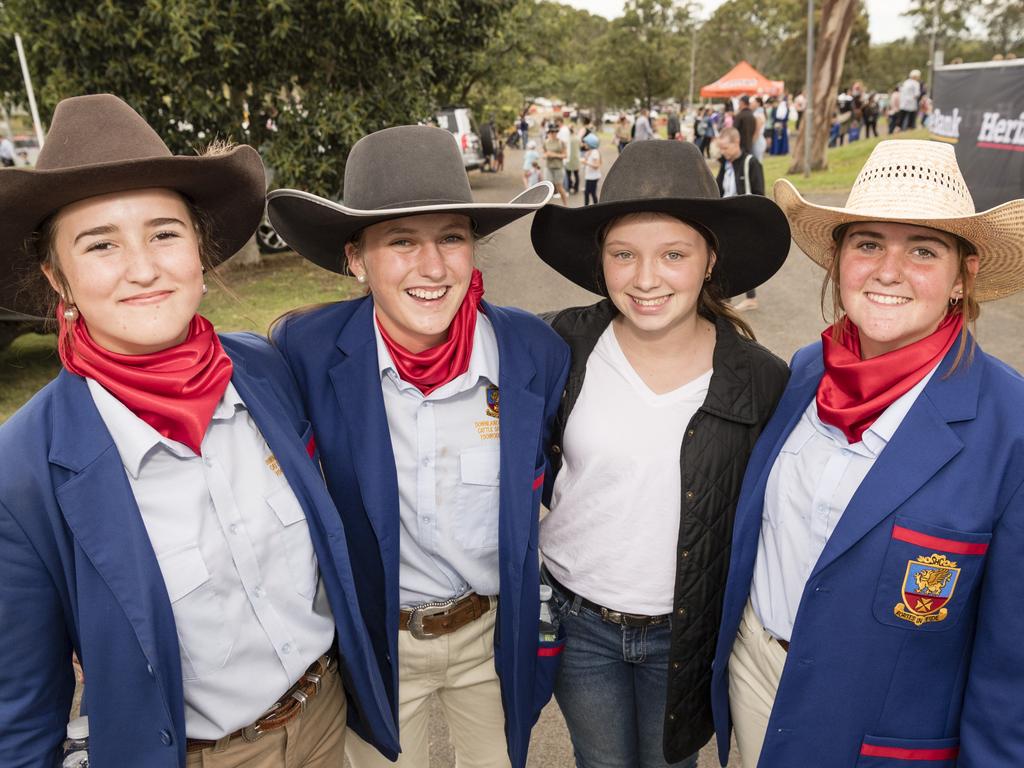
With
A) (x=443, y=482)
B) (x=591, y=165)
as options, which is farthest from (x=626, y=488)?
(x=591, y=165)

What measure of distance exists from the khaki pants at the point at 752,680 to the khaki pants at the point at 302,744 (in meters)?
1.27

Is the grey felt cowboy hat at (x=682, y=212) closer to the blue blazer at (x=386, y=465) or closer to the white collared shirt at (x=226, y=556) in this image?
the blue blazer at (x=386, y=465)

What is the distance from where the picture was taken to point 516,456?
7.74 ft

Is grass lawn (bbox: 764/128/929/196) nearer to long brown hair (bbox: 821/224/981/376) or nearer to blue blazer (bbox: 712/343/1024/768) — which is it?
long brown hair (bbox: 821/224/981/376)

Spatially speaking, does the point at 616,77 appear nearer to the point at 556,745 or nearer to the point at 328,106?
the point at 328,106

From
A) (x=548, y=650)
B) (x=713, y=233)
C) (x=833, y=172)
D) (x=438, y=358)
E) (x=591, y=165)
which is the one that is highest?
(x=713, y=233)

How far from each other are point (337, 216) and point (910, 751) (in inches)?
87.9

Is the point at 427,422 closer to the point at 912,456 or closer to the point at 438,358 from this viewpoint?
the point at 438,358

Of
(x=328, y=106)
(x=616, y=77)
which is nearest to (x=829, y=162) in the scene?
(x=328, y=106)

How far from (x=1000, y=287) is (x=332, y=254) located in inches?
87.8

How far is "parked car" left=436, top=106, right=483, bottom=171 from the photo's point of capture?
21.9 m

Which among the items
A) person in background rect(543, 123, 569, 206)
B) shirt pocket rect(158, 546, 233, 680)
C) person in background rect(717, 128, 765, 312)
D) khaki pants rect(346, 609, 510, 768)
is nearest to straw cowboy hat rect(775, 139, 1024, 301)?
khaki pants rect(346, 609, 510, 768)

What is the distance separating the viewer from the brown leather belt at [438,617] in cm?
244

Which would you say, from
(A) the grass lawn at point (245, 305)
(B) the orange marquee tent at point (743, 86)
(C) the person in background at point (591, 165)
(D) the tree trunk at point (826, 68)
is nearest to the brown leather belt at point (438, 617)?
(A) the grass lawn at point (245, 305)
